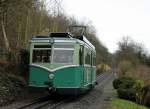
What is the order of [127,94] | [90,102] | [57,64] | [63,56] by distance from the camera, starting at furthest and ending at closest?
[127,94], [90,102], [63,56], [57,64]

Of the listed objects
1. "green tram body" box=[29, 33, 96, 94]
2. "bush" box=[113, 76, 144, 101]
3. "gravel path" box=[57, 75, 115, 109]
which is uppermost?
"green tram body" box=[29, 33, 96, 94]

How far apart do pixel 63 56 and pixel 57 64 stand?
56 cm

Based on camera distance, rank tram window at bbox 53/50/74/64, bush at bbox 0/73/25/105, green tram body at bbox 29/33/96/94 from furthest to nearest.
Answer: tram window at bbox 53/50/74/64 → green tram body at bbox 29/33/96/94 → bush at bbox 0/73/25/105

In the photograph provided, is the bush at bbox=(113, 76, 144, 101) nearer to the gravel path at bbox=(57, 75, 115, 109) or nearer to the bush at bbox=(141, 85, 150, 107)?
the bush at bbox=(141, 85, 150, 107)

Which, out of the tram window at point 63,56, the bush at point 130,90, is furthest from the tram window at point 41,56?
the bush at point 130,90

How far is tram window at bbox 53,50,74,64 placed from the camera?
69.5 feet

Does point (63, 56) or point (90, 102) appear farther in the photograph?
point (90, 102)

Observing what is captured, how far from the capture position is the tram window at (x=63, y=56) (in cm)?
2117

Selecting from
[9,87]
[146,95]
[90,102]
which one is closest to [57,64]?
[9,87]

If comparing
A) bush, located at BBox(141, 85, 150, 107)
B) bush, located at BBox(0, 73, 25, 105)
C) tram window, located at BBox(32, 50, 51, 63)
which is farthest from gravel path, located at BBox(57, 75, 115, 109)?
bush, located at BBox(0, 73, 25, 105)

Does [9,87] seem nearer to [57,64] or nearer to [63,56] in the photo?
[57,64]

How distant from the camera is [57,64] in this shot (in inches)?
828

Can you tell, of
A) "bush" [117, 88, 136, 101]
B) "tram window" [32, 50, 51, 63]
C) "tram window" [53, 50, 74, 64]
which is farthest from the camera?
"bush" [117, 88, 136, 101]

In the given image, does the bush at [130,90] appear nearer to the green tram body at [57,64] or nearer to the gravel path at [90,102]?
the gravel path at [90,102]
